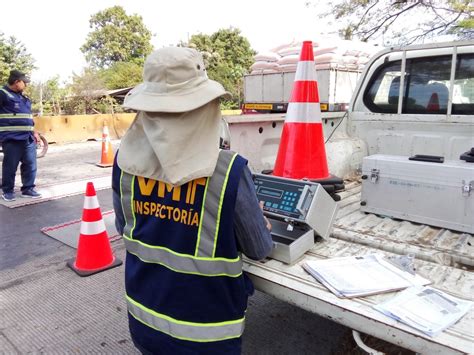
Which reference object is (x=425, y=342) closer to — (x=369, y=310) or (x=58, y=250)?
(x=369, y=310)

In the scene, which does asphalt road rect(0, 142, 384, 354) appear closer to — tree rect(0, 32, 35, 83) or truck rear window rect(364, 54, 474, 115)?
truck rear window rect(364, 54, 474, 115)

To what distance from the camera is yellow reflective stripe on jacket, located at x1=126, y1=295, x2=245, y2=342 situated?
1.43 metres

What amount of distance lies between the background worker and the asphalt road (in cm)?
180

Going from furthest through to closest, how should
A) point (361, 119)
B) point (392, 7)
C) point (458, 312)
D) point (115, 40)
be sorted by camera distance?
point (115, 40) < point (392, 7) < point (361, 119) < point (458, 312)

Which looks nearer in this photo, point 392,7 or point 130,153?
point 130,153

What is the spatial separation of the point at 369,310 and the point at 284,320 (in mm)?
1531

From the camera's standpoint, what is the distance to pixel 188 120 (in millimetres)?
1303

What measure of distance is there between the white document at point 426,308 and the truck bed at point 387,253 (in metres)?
0.02

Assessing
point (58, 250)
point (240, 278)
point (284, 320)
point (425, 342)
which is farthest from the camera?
point (58, 250)

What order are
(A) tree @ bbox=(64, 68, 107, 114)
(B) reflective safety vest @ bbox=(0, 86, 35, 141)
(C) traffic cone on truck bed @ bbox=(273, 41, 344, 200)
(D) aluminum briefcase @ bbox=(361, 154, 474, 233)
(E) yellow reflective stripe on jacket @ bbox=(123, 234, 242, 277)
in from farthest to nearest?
(A) tree @ bbox=(64, 68, 107, 114)
(B) reflective safety vest @ bbox=(0, 86, 35, 141)
(C) traffic cone on truck bed @ bbox=(273, 41, 344, 200)
(D) aluminum briefcase @ bbox=(361, 154, 474, 233)
(E) yellow reflective stripe on jacket @ bbox=(123, 234, 242, 277)

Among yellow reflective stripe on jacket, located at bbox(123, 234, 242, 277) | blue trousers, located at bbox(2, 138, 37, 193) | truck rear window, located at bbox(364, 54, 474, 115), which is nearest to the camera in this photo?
yellow reflective stripe on jacket, located at bbox(123, 234, 242, 277)

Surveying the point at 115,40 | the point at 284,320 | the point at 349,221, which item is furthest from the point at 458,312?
the point at 115,40

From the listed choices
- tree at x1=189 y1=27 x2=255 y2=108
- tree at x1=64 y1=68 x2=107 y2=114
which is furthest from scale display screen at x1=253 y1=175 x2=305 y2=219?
tree at x1=189 y1=27 x2=255 y2=108

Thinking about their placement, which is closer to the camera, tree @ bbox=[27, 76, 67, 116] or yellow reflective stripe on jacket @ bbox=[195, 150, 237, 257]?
yellow reflective stripe on jacket @ bbox=[195, 150, 237, 257]
